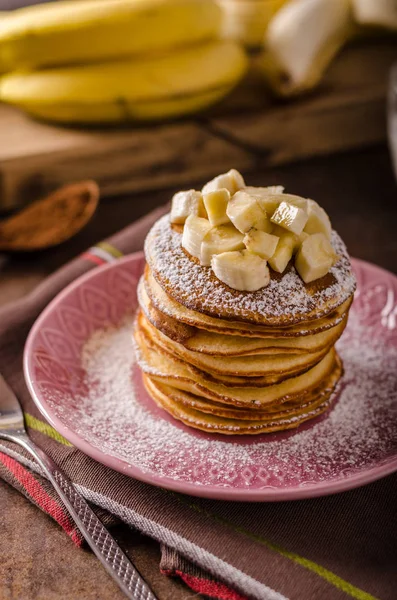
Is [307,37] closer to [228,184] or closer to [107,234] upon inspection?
[107,234]

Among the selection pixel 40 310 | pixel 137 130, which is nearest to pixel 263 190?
pixel 40 310

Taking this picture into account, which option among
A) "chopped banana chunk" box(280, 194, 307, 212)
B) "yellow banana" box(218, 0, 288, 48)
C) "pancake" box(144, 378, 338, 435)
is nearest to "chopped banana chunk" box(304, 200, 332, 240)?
"chopped banana chunk" box(280, 194, 307, 212)

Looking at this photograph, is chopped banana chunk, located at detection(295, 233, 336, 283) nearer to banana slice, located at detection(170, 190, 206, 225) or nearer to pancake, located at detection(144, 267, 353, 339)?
pancake, located at detection(144, 267, 353, 339)

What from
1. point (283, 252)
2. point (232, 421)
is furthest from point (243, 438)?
point (283, 252)

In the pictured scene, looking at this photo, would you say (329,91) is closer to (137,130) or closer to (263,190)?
(137,130)

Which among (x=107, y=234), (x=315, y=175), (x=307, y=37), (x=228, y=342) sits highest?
(x=307, y=37)

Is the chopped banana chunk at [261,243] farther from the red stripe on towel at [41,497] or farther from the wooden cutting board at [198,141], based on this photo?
the wooden cutting board at [198,141]
